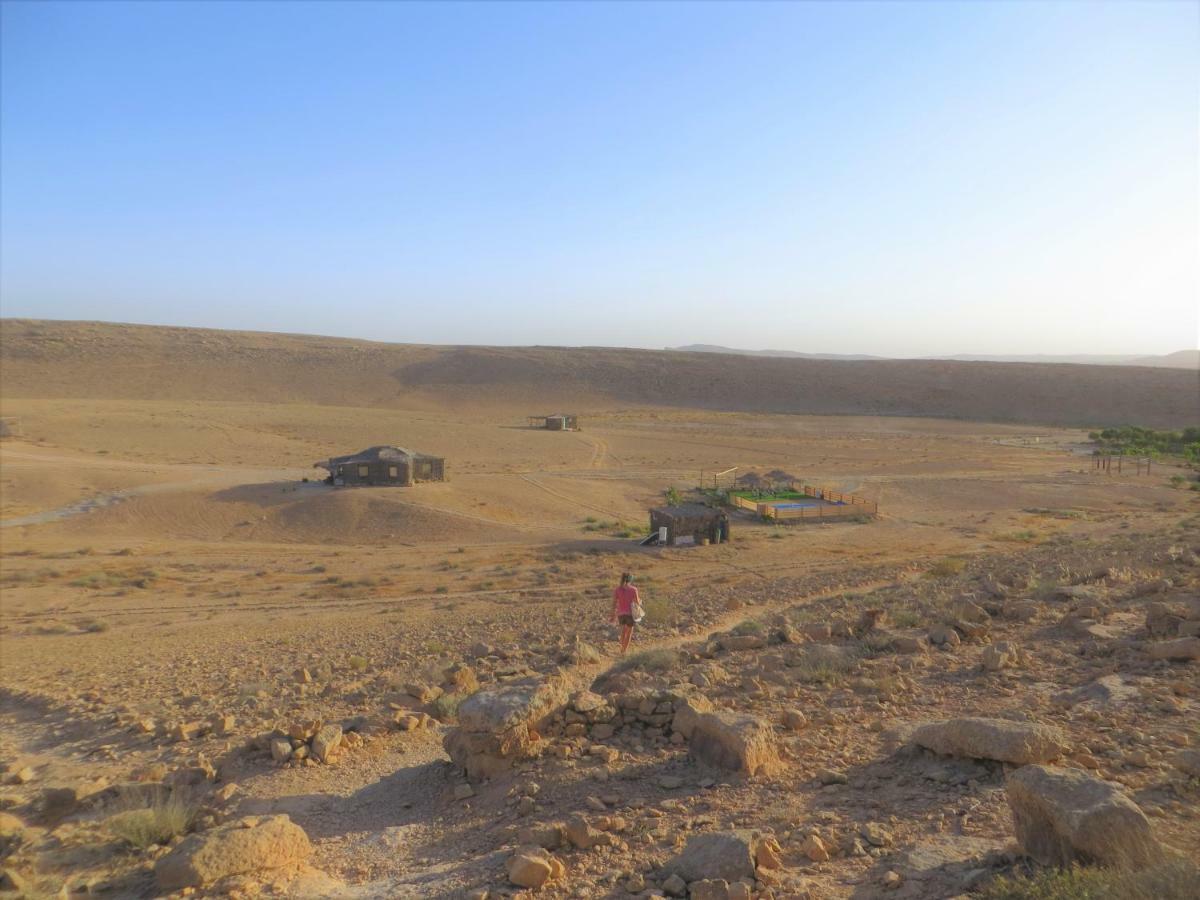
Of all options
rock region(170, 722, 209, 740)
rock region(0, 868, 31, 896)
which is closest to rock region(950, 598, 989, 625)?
rock region(170, 722, 209, 740)

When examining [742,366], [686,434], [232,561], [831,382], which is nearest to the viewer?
[232,561]

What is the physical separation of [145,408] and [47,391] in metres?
20.8

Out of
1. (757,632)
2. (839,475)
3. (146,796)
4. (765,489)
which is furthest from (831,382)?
(146,796)

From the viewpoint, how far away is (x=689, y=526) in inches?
1099

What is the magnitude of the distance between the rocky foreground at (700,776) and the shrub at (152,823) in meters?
0.02

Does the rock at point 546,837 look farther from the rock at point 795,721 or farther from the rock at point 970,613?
the rock at point 970,613

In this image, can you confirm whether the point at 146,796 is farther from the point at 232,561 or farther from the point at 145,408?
the point at 145,408

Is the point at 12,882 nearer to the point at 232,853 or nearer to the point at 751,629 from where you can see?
the point at 232,853

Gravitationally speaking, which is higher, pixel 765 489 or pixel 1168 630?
Answer: pixel 1168 630

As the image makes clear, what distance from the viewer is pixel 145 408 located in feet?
212

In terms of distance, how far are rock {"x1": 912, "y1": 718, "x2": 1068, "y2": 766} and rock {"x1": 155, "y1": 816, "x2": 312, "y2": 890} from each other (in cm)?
522

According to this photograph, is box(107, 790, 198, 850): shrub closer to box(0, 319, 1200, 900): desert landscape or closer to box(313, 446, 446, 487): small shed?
box(0, 319, 1200, 900): desert landscape

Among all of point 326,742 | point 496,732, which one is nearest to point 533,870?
point 496,732

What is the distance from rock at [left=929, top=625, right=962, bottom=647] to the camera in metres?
11.1
